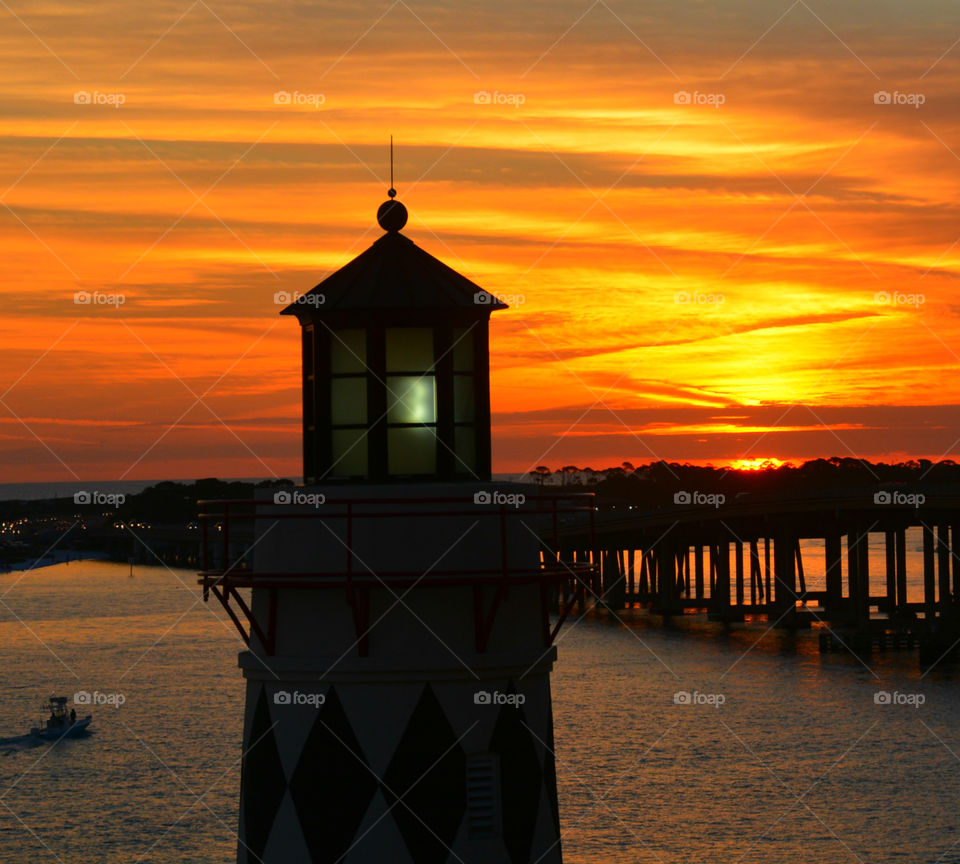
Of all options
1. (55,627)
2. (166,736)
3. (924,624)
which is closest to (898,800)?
(166,736)

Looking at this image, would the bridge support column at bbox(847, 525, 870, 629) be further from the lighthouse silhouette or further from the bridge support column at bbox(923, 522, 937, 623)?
the lighthouse silhouette

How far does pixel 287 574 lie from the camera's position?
1086 centimetres

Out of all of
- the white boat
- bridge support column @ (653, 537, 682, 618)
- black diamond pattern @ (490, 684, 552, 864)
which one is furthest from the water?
black diamond pattern @ (490, 684, 552, 864)

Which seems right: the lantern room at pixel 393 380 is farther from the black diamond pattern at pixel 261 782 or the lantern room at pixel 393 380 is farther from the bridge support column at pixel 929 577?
the bridge support column at pixel 929 577

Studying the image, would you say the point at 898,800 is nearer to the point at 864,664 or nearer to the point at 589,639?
the point at 864,664

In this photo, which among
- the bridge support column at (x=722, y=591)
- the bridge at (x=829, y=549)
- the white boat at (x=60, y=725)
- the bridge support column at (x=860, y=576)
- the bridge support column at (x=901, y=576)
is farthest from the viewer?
the bridge support column at (x=722, y=591)

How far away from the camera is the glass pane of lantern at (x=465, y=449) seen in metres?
10.9

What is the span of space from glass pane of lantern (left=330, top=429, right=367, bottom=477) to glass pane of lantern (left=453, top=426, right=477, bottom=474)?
2.12 feet

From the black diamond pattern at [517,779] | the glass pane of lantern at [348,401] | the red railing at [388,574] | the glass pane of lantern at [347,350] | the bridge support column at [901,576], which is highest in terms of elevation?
the glass pane of lantern at [347,350]

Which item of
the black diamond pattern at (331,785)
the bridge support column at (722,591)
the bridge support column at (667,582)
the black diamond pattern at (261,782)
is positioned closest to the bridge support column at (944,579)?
the bridge support column at (722,591)

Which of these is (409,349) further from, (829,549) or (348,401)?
(829,549)

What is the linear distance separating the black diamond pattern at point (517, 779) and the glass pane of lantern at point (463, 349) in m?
2.30

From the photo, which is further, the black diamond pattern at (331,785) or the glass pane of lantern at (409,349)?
the glass pane of lantern at (409,349)

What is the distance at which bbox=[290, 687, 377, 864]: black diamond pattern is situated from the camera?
10.6m
